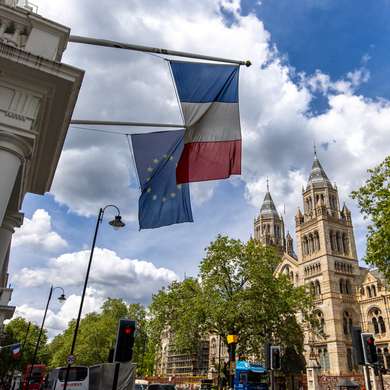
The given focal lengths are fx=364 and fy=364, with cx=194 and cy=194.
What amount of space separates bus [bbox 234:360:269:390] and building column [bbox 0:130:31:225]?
26226 mm

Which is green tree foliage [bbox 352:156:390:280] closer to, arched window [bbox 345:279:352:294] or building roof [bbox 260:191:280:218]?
arched window [bbox 345:279:352:294]

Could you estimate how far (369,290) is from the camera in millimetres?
51750

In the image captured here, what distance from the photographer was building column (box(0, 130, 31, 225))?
8148mm

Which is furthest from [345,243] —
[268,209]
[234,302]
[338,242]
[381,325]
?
[234,302]

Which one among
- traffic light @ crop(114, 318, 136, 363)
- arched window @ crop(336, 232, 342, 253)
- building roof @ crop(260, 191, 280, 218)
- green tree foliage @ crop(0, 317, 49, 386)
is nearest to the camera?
traffic light @ crop(114, 318, 136, 363)

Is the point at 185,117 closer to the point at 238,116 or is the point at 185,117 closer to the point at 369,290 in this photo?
the point at 238,116

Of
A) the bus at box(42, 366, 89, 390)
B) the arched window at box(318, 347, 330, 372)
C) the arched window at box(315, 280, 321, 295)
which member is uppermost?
the arched window at box(315, 280, 321, 295)

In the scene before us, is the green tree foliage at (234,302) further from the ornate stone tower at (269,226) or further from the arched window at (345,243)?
the ornate stone tower at (269,226)

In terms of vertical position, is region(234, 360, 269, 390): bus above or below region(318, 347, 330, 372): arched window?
below

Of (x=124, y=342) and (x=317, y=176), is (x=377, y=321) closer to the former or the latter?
(x=317, y=176)

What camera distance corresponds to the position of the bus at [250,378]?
93.6 feet

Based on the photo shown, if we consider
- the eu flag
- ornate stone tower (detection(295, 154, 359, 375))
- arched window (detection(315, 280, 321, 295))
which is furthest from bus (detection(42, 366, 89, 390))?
arched window (detection(315, 280, 321, 295))

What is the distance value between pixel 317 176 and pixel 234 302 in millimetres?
39852

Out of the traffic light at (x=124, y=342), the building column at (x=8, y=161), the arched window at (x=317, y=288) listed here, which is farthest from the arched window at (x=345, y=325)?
the building column at (x=8, y=161)
